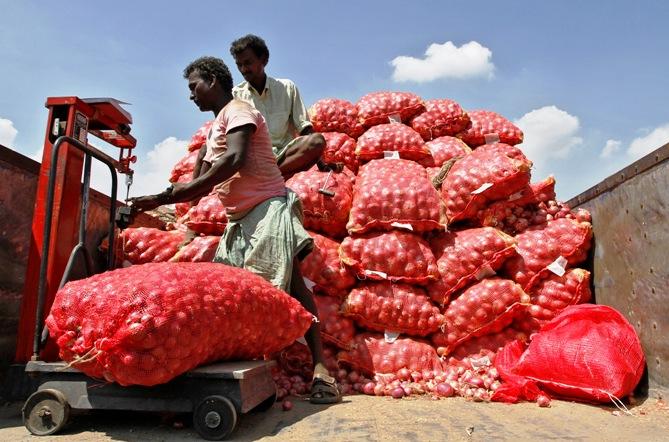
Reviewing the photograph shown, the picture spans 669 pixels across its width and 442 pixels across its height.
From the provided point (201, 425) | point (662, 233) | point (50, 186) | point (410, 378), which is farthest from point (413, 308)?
point (50, 186)

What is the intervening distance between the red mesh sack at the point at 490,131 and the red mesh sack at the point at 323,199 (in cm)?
134

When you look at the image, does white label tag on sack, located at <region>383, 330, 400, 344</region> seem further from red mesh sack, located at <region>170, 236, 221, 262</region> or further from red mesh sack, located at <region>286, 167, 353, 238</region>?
red mesh sack, located at <region>170, 236, 221, 262</region>

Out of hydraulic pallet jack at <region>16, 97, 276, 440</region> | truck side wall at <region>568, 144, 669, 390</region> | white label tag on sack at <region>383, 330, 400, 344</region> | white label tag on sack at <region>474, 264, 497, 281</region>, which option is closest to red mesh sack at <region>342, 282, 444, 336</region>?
white label tag on sack at <region>383, 330, 400, 344</region>

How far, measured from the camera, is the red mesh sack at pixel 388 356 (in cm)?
285

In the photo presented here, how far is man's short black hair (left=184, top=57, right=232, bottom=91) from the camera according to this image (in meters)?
2.73

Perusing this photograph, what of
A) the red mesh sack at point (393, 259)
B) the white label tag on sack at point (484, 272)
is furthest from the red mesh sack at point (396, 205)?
the white label tag on sack at point (484, 272)

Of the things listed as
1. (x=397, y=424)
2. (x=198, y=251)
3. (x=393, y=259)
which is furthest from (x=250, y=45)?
(x=397, y=424)

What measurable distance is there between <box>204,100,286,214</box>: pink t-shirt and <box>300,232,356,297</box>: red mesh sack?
0.55 m

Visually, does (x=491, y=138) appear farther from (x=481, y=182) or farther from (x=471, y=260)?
(x=471, y=260)

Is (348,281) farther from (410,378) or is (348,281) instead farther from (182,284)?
(182,284)

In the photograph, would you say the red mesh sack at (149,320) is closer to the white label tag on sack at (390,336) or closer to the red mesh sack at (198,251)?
the red mesh sack at (198,251)

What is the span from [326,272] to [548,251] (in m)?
1.45

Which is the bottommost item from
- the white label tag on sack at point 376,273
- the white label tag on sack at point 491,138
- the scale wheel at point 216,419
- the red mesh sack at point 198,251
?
the scale wheel at point 216,419

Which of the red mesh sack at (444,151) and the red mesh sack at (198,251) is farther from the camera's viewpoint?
the red mesh sack at (444,151)
